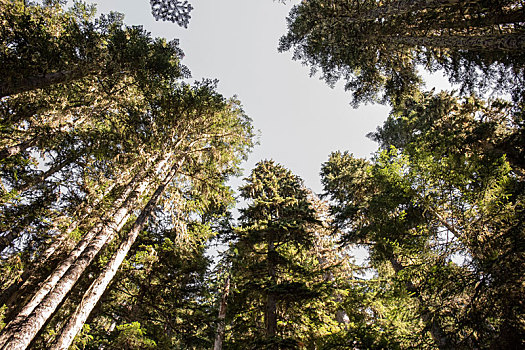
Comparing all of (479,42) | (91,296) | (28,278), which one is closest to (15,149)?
(28,278)

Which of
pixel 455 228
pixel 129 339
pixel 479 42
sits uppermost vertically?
pixel 479 42

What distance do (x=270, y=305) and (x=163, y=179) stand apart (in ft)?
23.7

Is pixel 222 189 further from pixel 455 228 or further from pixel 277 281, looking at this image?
pixel 455 228

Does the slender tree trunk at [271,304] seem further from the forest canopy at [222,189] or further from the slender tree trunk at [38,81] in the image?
the slender tree trunk at [38,81]

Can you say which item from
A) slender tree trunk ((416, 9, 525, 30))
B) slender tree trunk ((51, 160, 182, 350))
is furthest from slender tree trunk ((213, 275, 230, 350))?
slender tree trunk ((416, 9, 525, 30))

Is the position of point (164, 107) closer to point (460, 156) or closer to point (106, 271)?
point (106, 271)

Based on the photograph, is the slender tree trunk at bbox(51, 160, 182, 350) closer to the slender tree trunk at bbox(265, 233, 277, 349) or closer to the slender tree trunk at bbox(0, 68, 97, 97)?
the slender tree trunk at bbox(0, 68, 97, 97)

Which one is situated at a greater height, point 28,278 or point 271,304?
point 271,304

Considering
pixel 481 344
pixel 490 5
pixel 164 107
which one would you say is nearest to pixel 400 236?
pixel 481 344

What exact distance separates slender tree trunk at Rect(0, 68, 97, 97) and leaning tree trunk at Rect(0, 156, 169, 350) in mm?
4327

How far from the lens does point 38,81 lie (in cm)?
730

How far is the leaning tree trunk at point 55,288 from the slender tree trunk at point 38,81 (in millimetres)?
4327

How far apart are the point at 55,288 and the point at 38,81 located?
255 inches

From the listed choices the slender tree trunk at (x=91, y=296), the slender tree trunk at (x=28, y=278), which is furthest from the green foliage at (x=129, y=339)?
the slender tree trunk at (x=28, y=278)
